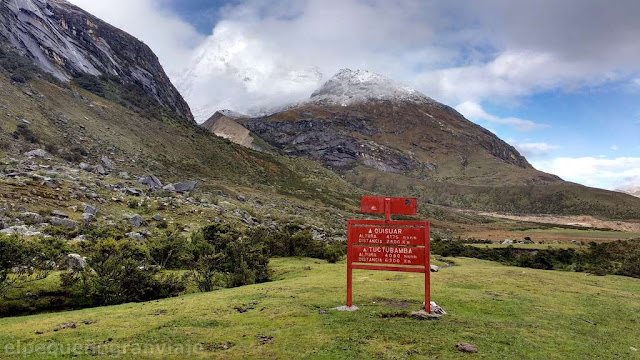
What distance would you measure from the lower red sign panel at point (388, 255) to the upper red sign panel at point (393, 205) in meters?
1.32

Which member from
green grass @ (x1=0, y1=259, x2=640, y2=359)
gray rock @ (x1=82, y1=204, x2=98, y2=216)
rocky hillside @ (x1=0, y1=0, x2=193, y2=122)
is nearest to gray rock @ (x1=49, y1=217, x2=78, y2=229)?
gray rock @ (x1=82, y1=204, x2=98, y2=216)

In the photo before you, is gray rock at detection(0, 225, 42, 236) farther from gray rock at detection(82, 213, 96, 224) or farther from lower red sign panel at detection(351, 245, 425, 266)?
lower red sign panel at detection(351, 245, 425, 266)

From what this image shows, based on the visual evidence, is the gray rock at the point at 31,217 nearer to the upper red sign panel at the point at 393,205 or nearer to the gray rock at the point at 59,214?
the gray rock at the point at 59,214

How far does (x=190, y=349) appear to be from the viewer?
379 inches

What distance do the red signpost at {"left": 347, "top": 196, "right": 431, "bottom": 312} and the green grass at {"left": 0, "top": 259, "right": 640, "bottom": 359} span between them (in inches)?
61.9

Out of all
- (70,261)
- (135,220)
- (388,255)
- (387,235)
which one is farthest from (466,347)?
(135,220)

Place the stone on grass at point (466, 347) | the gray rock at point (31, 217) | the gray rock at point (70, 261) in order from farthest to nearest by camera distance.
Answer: the gray rock at point (31, 217)
the gray rock at point (70, 261)
the stone on grass at point (466, 347)

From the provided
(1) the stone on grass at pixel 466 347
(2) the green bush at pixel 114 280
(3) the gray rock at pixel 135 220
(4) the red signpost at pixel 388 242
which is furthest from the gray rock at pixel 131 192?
(1) the stone on grass at pixel 466 347

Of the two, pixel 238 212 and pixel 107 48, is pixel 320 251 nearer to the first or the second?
pixel 238 212

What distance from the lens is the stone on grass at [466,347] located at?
971 cm

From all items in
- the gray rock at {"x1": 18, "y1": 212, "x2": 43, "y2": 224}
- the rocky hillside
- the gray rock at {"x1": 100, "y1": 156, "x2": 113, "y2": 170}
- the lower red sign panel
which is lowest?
the lower red sign panel

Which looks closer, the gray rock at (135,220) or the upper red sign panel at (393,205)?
the upper red sign panel at (393,205)

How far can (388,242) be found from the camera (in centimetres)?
1359

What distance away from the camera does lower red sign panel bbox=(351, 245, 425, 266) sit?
13.5 m
